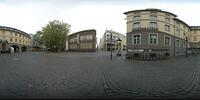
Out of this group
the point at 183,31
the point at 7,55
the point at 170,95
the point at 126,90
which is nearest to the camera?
the point at 170,95

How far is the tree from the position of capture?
369 cm

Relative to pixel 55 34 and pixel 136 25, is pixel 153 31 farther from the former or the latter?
pixel 55 34

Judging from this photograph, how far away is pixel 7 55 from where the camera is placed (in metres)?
10.3

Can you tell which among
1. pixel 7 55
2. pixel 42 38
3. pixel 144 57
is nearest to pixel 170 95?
pixel 144 57

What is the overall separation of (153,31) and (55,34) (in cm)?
229

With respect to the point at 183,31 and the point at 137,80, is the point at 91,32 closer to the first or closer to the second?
the point at 137,80

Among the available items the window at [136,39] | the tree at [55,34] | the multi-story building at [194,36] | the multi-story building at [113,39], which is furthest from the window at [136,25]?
the tree at [55,34]

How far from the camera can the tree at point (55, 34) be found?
3.69 metres

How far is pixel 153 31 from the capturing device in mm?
3438

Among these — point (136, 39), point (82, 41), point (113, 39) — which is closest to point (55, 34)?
point (82, 41)

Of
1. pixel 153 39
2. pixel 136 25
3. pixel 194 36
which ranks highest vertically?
pixel 136 25

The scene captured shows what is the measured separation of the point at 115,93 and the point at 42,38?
225cm

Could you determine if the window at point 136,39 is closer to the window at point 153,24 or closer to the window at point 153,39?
the window at point 153,39

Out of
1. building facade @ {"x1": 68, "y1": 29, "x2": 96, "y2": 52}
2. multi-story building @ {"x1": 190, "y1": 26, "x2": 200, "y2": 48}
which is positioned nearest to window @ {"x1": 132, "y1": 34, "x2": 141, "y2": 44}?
building facade @ {"x1": 68, "y1": 29, "x2": 96, "y2": 52}
